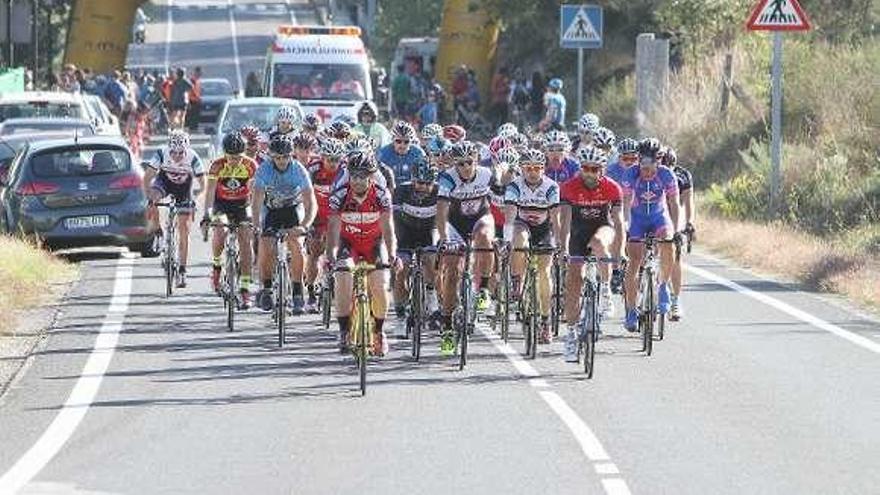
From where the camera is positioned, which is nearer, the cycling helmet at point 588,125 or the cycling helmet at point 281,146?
the cycling helmet at point 281,146

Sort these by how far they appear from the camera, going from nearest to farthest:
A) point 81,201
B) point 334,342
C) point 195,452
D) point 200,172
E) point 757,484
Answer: point 757,484 → point 195,452 → point 334,342 → point 200,172 → point 81,201

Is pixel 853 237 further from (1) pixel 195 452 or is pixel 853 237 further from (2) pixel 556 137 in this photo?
(1) pixel 195 452

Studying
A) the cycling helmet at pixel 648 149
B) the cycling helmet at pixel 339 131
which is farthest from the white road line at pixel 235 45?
the cycling helmet at pixel 648 149

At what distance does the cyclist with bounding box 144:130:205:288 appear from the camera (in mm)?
23859

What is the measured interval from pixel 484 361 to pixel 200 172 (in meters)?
6.55

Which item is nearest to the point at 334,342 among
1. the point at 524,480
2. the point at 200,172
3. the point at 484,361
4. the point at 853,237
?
the point at 484,361

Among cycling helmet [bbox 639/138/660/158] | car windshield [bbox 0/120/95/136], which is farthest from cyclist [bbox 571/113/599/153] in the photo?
car windshield [bbox 0/120/95/136]

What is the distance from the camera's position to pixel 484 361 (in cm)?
1850

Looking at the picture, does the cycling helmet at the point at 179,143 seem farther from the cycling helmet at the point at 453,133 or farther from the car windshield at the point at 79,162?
the car windshield at the point at 79,162

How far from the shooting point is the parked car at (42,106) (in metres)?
38.1

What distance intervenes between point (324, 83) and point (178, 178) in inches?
741

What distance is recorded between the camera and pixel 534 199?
19.0m

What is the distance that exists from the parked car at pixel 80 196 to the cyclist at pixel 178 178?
3566 millimetres

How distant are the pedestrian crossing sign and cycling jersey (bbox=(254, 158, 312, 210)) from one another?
1554cm
